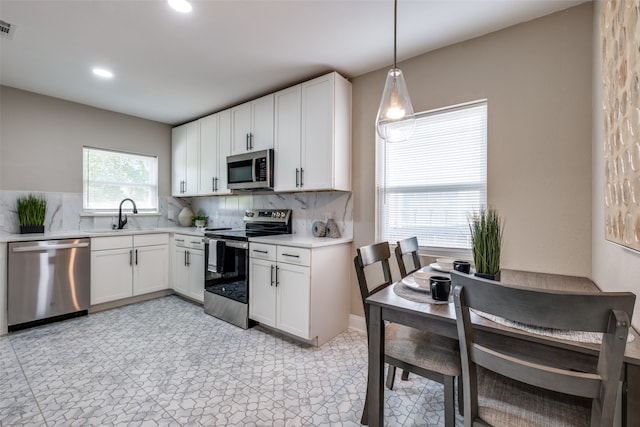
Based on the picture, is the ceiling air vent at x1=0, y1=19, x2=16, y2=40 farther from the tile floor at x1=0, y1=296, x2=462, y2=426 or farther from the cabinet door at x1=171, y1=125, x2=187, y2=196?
the tile floor at x1=0, y1=296, x2=462, y2=426

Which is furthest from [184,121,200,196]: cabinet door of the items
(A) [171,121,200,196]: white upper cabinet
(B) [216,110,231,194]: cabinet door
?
(B) [216,110,231,194]: cabinet door

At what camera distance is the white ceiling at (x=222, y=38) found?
194 centimetres

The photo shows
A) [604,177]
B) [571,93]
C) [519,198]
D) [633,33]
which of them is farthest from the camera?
[519,198]

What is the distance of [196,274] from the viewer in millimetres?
3562

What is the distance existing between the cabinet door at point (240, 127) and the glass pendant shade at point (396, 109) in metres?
2.10

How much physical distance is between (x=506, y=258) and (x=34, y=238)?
426cm

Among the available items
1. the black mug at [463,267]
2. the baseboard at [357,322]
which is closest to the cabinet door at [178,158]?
the baseboard at [357,322]

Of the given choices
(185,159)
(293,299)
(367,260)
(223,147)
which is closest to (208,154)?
(223,147)

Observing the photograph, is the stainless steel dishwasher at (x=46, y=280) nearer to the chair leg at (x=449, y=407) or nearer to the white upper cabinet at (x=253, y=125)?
the white upper cabinet at (x=253, y=125)

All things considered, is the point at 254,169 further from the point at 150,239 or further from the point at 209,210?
the point at 150,239

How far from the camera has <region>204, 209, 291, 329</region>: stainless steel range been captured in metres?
2.97

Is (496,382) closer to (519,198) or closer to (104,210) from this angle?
(519,198)

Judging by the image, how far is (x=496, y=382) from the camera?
1.18m

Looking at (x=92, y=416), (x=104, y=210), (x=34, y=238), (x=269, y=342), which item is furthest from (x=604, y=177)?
(x=104, y=210)
